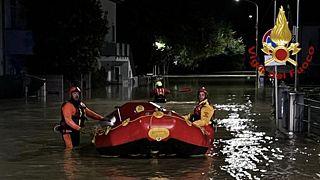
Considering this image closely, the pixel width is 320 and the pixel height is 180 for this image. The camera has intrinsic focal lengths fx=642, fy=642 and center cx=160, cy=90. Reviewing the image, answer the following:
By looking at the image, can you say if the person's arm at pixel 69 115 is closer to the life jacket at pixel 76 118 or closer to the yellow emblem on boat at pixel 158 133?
the life jacket at pixel 76 118

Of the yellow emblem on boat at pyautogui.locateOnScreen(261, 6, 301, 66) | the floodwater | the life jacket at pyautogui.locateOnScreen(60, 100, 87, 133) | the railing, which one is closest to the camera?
the floodwater

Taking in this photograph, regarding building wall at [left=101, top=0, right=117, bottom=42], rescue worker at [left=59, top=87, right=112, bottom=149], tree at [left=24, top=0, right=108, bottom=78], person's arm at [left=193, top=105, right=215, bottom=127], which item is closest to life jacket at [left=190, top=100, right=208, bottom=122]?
person's arm at [left=193, top=105, right=215, bottom=127]

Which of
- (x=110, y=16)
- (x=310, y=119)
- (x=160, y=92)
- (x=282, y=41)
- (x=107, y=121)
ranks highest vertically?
(x=110, y=16)

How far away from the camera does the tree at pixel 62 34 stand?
1545 inches

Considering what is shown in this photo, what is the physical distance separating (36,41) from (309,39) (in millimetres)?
30649

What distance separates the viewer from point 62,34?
128 ft

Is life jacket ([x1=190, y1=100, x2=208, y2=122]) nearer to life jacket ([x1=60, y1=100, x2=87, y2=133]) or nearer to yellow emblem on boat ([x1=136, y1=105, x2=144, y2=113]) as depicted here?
yellow emblem on boat ([x1=136, y1=105, x2=144, y2=113])

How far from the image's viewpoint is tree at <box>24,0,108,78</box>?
129 ft

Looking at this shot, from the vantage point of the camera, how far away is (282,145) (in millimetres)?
15578

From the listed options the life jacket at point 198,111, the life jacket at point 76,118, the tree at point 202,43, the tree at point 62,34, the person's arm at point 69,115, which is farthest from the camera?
the tree at point 202,43

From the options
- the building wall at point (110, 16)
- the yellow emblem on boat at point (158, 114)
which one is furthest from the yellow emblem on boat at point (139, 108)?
the building wall at point (110, 16)

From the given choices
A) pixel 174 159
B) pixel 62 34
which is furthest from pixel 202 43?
pixel 174 159

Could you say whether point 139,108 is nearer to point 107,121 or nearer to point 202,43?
point 107,121

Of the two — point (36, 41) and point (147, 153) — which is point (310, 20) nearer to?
point (36, 41)
